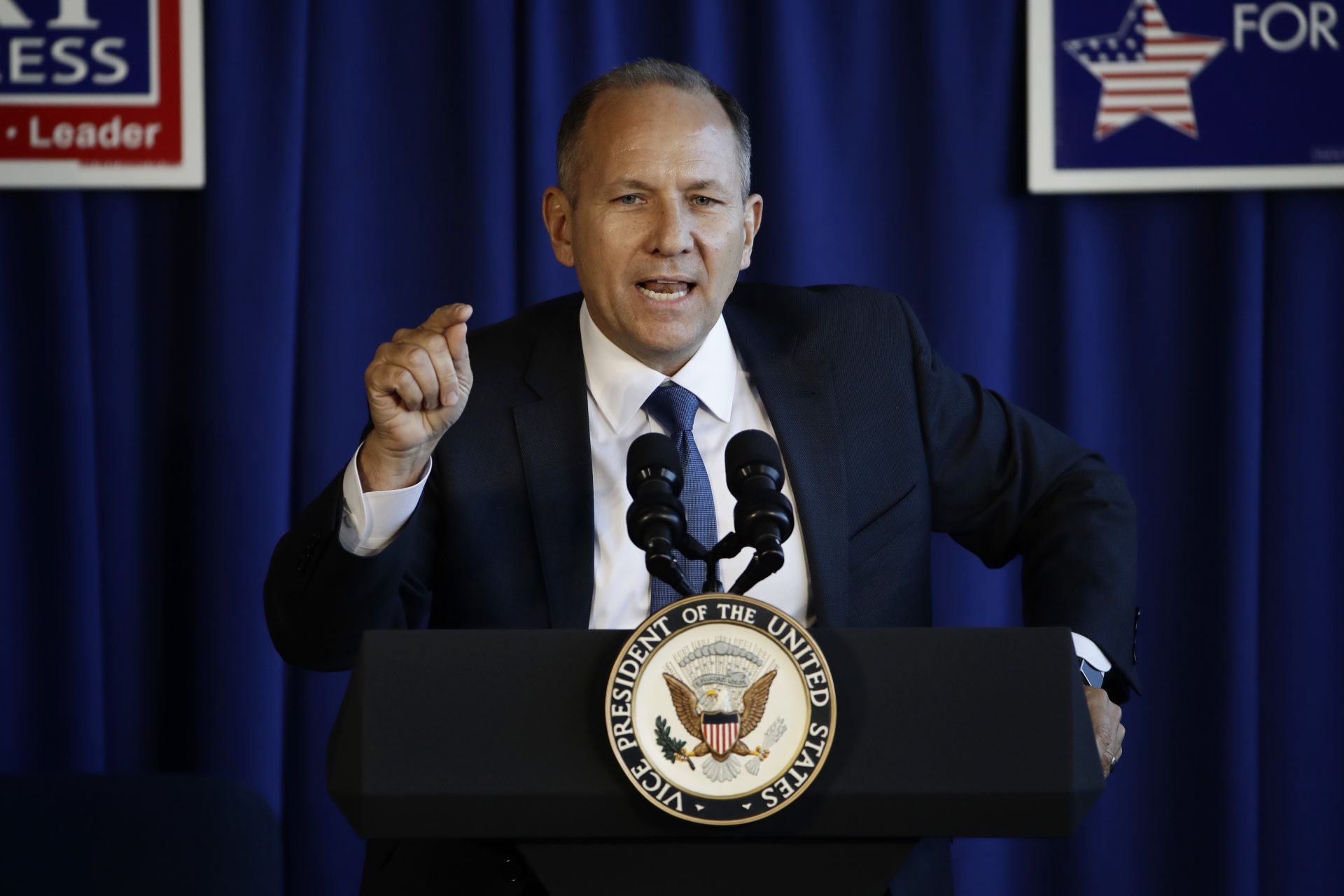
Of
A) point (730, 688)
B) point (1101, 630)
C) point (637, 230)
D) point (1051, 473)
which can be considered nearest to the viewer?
point (730, 688)

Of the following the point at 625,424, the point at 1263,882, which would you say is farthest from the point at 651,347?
the point at 1263,882

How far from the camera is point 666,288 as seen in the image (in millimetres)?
1850

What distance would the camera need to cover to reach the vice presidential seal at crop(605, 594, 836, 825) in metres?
1.14

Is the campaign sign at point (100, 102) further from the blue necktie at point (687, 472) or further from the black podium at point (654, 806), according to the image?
the black podium at point (654, 806)

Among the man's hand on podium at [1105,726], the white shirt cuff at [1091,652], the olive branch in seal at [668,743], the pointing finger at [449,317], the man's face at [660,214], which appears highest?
the man's face at [660,214]

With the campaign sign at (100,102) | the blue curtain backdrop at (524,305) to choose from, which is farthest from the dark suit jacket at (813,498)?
the campaign sign at (100,102)

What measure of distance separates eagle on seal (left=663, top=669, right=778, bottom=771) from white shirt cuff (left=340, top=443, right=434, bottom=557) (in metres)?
0.52

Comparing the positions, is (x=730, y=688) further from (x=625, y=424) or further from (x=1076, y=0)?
(x=1076, y=0)

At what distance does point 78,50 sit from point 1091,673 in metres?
2.25

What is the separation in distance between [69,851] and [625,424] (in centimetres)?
108

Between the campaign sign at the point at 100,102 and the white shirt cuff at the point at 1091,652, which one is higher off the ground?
the campaign sign at the point at 100,102

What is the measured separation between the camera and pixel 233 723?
8.97 ft

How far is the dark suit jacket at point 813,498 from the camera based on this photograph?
1.67 metres

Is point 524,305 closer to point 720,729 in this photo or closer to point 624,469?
point 624,469
